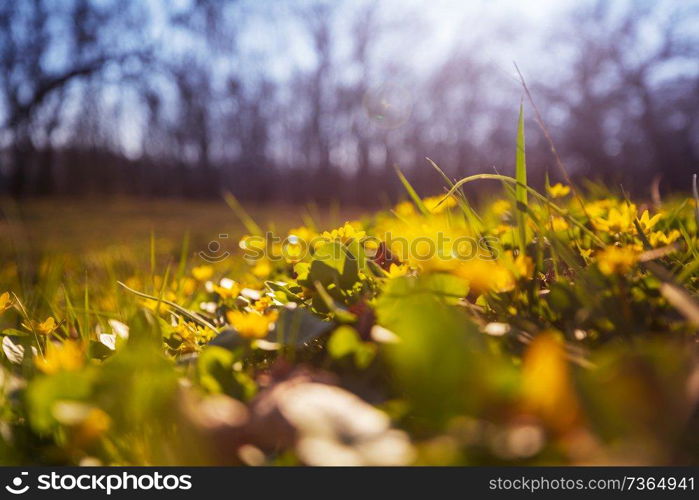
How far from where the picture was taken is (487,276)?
71cm

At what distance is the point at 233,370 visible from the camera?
69cm

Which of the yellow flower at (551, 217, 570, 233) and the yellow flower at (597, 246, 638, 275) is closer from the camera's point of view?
the yellow flower at (597, 246, 638, 275)

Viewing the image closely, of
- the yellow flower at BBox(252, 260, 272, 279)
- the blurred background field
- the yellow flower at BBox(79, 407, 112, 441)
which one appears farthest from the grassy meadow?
the blurred background field

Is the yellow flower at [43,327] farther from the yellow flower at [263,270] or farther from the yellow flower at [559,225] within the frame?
the yellow flower at [559,225]

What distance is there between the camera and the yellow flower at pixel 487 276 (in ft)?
2.32

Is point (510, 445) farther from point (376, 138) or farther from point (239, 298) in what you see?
point (376, 138)

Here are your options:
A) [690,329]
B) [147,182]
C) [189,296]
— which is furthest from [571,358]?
[147,182]

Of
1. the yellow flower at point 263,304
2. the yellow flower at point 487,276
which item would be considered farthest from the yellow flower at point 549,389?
the yellow flower at point 263,304

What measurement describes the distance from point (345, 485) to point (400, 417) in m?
0.11

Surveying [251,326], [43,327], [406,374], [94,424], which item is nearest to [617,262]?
[406,374]

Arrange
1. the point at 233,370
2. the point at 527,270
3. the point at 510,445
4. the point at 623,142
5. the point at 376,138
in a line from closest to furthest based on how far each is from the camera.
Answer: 1. the point at 510,445
2. the point at 233,370
3. the point at 527,270
4. the point at 623,142
5. the point at 376,138

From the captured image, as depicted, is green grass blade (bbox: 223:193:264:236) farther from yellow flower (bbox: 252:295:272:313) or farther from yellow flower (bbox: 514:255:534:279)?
yellow flower (bbox: 514:255:534:279)

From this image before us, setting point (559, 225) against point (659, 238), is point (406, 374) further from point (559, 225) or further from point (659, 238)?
point (559, 225)

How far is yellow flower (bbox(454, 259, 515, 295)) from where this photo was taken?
2.32 ft
